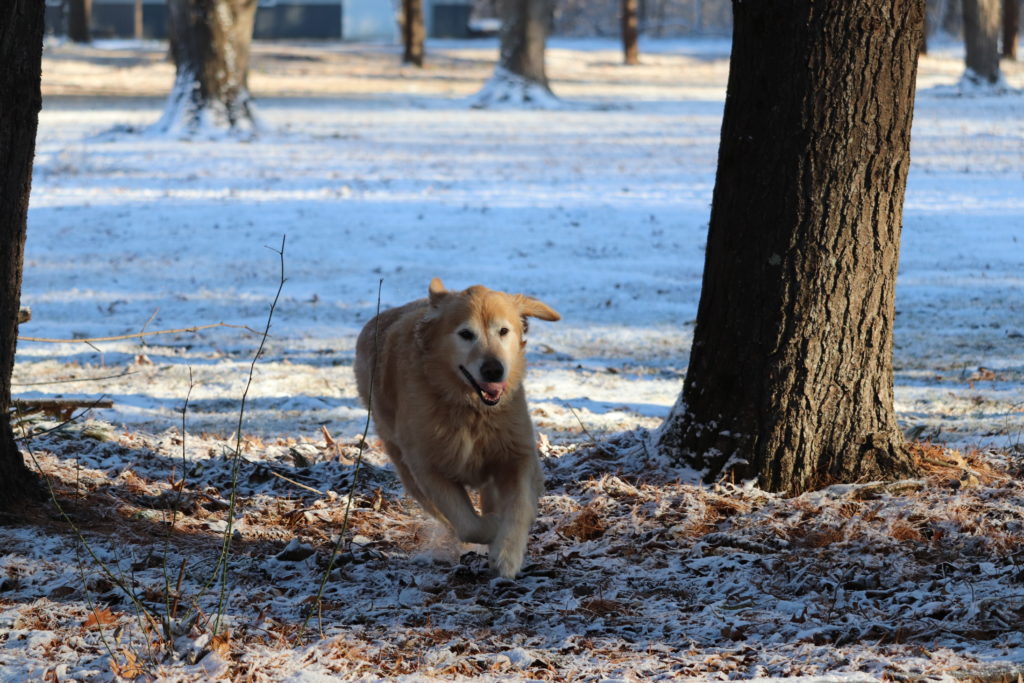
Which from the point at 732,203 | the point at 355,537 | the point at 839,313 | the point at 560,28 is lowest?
the point at 355,537

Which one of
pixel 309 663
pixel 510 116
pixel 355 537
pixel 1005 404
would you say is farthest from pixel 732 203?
pixel 510 116

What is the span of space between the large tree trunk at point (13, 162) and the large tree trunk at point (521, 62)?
88.6ft

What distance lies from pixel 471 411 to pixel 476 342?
0.34m

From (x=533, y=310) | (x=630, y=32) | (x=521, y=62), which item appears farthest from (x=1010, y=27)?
(x=533, y=310)

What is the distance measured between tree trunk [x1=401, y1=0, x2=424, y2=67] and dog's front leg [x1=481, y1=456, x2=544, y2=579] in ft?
139

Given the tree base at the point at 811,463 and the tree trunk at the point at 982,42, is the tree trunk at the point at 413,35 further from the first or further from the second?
the tree base at the point at 811,463

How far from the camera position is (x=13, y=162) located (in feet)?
15.8

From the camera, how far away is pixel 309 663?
3791 millimetres

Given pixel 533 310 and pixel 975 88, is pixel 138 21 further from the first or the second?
pixel 533 310

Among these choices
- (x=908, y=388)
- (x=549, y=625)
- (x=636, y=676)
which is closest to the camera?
(x=636, y=676)

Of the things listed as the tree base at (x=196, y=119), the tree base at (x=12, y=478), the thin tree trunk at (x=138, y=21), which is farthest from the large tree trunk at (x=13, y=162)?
the thin tree trunk at (x=138, y=21)

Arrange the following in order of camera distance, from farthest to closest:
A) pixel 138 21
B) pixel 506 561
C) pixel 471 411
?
pixel 138 21 → pixel 471 411 → pixel 506 561

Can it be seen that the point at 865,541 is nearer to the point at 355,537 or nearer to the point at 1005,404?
the point at 355,537

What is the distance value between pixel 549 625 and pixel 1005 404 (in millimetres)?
4719
